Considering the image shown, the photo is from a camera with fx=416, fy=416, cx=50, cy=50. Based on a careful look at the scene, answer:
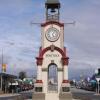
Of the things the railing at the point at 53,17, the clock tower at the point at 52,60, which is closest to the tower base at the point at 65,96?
the clock tower at the point at 52,60

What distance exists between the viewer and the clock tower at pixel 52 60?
183 feet

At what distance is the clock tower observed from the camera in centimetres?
5581

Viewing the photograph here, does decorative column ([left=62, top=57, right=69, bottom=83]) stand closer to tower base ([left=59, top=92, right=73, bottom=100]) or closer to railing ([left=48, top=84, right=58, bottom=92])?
tower base ([left=59, top=92, right=73, bottom=100])

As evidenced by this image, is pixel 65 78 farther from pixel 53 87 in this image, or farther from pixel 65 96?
pixel 53 87

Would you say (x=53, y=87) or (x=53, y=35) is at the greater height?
(x=53, y=35)

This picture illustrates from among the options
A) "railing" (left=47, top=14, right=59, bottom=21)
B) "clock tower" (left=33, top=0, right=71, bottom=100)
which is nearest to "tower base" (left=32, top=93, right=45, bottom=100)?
"clock tower" (left=33, top=0, right=71, bottom=100)

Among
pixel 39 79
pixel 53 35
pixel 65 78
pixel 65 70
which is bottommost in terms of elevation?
pixel 39 79

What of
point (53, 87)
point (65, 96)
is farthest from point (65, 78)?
point (53, 87)

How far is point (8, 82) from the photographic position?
11812 centimetres

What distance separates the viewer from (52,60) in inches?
2217

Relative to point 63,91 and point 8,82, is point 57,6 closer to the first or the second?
point 63,91

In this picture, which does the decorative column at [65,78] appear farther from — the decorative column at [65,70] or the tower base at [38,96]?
the tower base at [38,96]

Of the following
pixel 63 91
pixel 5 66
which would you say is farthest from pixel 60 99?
pixel 5 66

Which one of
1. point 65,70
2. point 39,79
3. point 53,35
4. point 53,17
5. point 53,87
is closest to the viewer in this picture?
point 65,70
